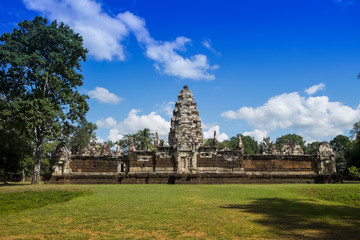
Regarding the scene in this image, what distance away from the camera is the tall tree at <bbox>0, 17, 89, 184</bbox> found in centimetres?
2025

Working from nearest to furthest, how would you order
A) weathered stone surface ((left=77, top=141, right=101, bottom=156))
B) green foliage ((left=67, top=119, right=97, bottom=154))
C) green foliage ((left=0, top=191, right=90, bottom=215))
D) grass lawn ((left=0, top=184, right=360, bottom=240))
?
1. grass lawn ((left=0, top=184, right=360, bottom=240))
2. green foliage ((left=0, top=191, right=90, bottom=215))
3. weathered stone surface ((left=77, top=141, right=101, bottom=156))
4. green foliage ((left=67, top=119, right=97, bottom=154))

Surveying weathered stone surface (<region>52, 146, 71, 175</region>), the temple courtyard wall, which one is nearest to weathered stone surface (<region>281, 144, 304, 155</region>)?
the temple courtyard wall

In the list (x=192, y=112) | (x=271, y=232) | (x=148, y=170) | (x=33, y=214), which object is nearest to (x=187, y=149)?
(x=148, y=170)

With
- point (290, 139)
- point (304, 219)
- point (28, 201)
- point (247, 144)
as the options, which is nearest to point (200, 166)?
point (28, 201)

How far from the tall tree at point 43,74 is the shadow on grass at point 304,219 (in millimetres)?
17107

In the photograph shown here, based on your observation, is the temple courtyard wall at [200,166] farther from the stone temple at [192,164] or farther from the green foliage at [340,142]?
the green foliage at [340,142]

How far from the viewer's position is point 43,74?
20875 mm

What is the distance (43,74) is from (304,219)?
808 inches

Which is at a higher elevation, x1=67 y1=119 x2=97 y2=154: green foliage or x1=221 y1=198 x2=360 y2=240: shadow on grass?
x1=67 y1=119 x2=97 y2=154: green foliage

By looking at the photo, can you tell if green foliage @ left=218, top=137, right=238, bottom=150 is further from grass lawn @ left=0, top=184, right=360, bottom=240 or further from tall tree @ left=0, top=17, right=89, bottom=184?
grass lawn @ left=0, top=184, right=360, bottom=240

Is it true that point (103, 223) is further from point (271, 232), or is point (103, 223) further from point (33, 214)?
point (271, 232)

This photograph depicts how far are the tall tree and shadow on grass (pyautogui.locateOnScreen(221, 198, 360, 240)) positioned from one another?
17.1 m

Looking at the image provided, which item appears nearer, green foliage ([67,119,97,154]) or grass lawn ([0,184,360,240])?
grass lawn ([0,184,360,240])

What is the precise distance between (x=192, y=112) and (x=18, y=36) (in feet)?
66.4
